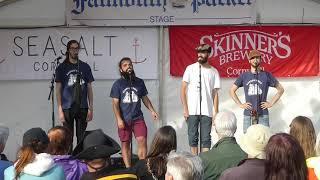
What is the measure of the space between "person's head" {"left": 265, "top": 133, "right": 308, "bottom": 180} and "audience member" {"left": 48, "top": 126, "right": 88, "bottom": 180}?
141 cm

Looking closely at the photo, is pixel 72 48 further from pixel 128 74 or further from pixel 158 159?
pixel 158 159

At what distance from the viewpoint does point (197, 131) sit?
24.4ft

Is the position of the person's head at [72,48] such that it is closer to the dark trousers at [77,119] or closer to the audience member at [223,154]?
the dark trousers at [77,119]

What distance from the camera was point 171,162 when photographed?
10.4 feet

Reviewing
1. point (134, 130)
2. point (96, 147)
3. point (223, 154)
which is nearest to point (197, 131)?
point (134, 130)

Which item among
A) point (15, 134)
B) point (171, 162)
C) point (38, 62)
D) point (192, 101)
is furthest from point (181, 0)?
point (171, 162)

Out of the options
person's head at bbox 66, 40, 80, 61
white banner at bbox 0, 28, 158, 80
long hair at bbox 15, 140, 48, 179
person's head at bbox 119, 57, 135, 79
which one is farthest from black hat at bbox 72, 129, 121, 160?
white banner at bbox 0, 28, 158, 80

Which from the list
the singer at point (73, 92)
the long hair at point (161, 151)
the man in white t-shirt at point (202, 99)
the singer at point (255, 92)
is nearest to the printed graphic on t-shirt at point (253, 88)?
the singer at point (255, 92)

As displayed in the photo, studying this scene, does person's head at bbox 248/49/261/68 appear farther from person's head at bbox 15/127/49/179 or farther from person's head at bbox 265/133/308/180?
person's head at bbox 265/133/308/180

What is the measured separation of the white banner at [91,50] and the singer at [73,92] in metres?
1.09

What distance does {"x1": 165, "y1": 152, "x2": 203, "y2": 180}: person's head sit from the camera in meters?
3.10

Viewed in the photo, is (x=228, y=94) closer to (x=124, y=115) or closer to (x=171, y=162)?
(x=124, y=115)

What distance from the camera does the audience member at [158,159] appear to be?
3.78 m

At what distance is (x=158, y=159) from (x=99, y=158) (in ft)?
1.73
